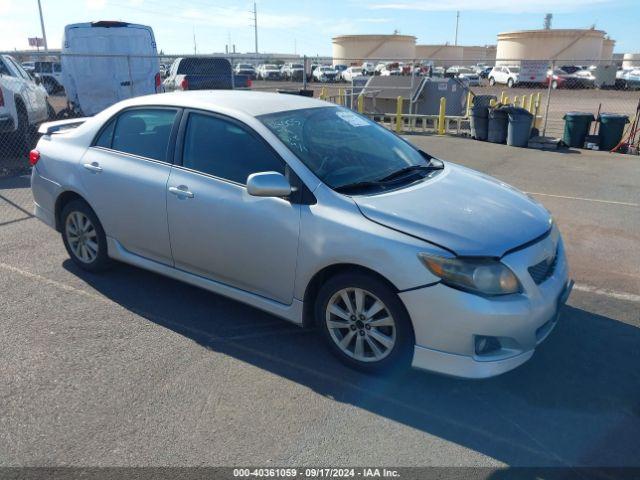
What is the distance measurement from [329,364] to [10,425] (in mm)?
1861

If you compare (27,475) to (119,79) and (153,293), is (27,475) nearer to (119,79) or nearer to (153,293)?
(153,293)

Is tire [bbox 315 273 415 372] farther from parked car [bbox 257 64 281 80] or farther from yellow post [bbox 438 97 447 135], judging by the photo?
parked car [bbox 257 64 281 80]

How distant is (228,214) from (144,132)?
1.27 m

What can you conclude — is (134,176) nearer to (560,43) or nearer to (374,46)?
(560,43)

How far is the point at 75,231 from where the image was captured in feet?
15.8

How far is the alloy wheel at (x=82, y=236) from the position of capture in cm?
470

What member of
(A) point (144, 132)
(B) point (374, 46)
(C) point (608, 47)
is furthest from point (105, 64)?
(C) point (608, 47)

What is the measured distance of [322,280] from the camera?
3.44 metres

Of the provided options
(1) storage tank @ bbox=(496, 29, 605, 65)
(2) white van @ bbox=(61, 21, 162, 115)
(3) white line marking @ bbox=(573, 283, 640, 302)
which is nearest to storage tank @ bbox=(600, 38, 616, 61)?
(1) storage tank @ bbox=(496, 29, 605, 65)

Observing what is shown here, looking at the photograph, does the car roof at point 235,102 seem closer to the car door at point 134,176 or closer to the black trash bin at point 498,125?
the car door at point 134,176

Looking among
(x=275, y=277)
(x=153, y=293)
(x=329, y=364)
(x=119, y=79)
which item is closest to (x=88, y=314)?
(x=153, y=293)

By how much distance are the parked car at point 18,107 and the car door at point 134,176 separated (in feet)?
20.9

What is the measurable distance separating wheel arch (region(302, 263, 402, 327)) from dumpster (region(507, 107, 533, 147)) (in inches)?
420

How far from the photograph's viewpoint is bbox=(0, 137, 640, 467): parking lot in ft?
9.04
